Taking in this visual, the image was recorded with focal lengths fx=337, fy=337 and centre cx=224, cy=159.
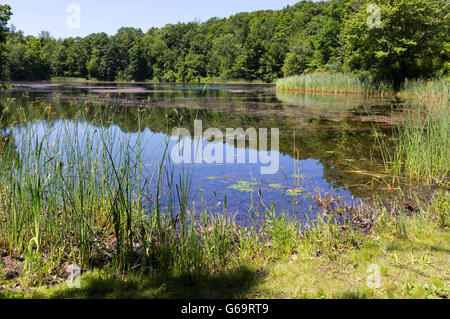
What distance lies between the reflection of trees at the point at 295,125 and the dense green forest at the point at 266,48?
11.5m

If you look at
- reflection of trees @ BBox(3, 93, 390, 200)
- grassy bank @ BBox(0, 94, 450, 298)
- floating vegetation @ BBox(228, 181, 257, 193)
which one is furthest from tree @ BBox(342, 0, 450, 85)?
grassy bank @ BBox(0, 94, 450, 298)

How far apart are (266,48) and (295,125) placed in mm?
61053

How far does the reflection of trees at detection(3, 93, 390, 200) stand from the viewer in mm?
5357

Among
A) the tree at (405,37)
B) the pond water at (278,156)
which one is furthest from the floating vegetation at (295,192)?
the tree at (405,37)

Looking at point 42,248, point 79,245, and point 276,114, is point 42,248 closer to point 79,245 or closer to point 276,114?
point 79,245

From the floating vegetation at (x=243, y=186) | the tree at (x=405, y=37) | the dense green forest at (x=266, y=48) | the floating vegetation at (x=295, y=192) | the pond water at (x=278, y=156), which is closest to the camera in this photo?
the pond water at (x=278, y=156)

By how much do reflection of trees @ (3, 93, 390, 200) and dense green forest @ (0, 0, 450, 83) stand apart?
11.5m

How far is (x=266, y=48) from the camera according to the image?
68375 millimetres

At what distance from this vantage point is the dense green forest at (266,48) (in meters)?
21.6

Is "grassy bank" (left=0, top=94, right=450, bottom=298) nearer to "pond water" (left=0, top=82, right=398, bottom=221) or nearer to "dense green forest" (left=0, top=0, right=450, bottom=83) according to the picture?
"pond water" (left=0, top=82, right=398, bottom=221)

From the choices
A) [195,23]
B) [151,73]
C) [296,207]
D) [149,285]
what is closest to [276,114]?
[296,207]

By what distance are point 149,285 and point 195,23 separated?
112821 mm

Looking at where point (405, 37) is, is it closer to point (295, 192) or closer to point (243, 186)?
point (295, 192)

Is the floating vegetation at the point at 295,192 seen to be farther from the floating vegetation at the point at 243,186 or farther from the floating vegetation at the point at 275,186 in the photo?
the floating vegetation at the point at 243,186
